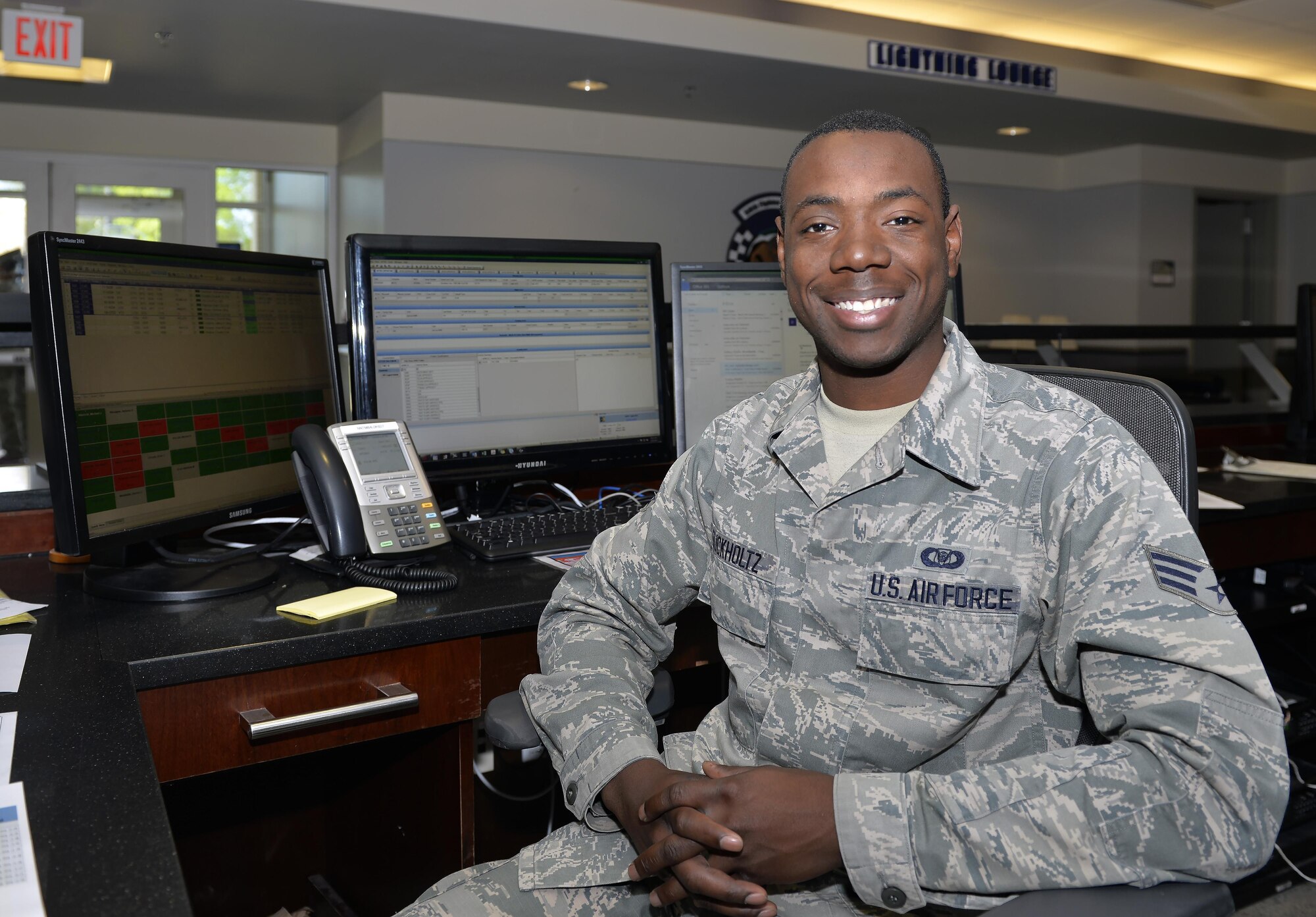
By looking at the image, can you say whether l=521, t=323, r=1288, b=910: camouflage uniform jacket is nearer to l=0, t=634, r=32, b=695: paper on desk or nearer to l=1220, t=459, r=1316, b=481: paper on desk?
l=0, t=634, r=32, b=695: paper on desk

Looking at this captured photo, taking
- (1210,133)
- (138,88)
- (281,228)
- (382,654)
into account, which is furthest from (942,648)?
(1210,133)

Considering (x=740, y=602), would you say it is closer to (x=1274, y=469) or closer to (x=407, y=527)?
(x=407, y=527)

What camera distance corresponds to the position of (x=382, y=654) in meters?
1.19

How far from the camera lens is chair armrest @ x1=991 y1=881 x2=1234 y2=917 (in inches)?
28.2

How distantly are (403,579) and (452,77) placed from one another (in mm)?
4988

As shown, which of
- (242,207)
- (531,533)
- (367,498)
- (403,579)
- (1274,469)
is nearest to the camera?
(403,579)

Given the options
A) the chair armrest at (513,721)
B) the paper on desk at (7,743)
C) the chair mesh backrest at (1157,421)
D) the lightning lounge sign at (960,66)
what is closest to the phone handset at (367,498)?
the chair armrest at (513,721)

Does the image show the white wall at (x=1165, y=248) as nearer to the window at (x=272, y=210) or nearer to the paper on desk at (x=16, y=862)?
the window at (x=272, y=210)

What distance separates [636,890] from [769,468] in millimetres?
442

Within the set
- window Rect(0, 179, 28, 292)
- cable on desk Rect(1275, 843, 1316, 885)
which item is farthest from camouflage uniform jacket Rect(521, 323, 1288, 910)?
window Rect(0, 179, 28, 292)

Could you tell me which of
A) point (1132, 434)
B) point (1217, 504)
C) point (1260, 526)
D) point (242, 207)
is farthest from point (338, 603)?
point (242, 207)

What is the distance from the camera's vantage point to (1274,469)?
254cm

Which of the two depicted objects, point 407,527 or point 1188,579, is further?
point 407,527

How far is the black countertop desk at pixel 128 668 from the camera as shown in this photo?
2.17 ft
